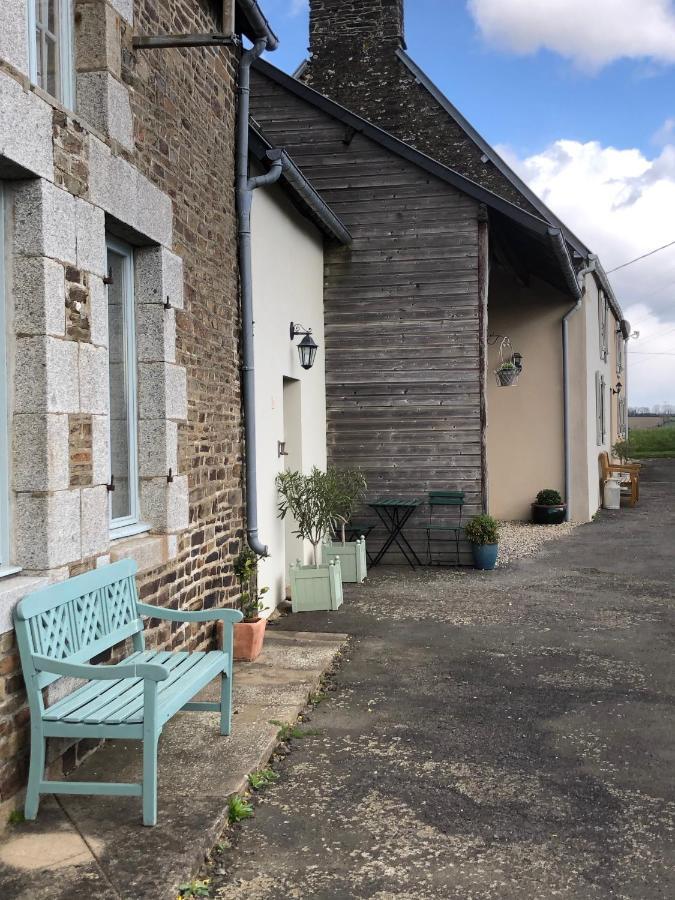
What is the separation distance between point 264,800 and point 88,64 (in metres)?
3.63

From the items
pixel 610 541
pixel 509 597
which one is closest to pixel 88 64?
pixel 509 597

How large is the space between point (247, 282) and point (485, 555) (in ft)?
15.3

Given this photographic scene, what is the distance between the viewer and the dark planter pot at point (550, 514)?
13.5m

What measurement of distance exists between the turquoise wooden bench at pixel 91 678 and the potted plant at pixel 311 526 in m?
3.45

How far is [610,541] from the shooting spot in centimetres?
1180

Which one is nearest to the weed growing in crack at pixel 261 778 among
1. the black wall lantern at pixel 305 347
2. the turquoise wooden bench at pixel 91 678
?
the turquoise wooden bench at pixel 91 678

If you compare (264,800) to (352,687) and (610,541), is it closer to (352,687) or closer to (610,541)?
(352,687)

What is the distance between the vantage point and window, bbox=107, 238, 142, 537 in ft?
15.6

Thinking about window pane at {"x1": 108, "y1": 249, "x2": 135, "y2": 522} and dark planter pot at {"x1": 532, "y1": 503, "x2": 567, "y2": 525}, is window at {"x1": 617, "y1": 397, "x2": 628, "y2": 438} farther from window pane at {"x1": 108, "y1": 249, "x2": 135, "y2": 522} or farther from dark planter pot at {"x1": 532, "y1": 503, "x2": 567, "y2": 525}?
window pane at {"x1": 108, "y1": 249, "x2": 135, "y2": 522}

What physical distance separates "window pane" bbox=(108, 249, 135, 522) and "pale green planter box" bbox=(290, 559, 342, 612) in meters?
3.00

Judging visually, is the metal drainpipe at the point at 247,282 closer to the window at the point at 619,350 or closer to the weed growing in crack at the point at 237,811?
the weed growing in crack at the point at 237,811

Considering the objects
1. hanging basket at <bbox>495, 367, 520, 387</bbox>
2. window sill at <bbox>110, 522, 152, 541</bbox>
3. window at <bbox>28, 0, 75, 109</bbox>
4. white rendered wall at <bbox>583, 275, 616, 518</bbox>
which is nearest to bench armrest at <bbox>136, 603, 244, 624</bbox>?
window sill at <bbox>110, 522, 152, 541</bbox>

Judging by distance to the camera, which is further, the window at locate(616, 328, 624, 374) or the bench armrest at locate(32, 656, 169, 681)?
the window at locate(616, 328, 624, 374)

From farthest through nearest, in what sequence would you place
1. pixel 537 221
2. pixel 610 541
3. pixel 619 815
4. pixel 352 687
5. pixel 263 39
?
1. pixel 610 541
2. pixel 537 221
3. pixel 263 39
4. pixel 352 687
5. pixel 619 815
